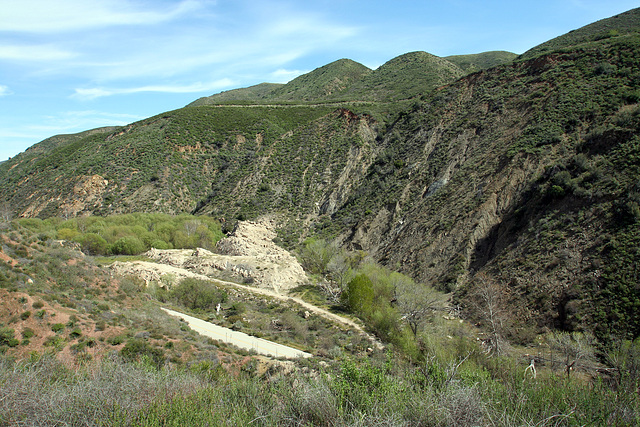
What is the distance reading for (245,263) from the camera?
1229 inches

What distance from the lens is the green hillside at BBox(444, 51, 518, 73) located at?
3669 inches

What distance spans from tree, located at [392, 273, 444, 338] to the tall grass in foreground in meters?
11.9

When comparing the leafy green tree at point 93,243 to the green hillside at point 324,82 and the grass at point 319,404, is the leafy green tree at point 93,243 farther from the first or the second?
the green hillside at point 324,82

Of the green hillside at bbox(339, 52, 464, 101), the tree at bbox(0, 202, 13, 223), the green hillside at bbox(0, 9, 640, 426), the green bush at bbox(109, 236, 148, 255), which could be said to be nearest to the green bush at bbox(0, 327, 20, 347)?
the green hillside at bbox(0, 9, 640, 426)

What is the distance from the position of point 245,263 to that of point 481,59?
101761 mm

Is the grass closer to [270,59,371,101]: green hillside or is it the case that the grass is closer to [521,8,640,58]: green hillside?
[521,8,640,58]: green hillside

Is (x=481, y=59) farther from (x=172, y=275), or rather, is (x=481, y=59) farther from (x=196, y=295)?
(x=196, y=295)

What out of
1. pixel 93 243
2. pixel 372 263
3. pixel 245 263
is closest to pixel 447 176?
pixel 372 263

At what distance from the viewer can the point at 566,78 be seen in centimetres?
3294

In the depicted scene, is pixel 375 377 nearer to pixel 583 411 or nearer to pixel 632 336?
pixel 583 411

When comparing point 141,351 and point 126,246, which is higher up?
point 126,246

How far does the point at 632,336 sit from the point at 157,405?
1803 centimetres

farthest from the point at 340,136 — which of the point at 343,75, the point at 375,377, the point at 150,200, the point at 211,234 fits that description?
the point at 343,75

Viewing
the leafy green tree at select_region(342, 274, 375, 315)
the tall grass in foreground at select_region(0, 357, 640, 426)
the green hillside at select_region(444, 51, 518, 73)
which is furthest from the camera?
the green hillside at select_region(444, 51, 518, 73)
